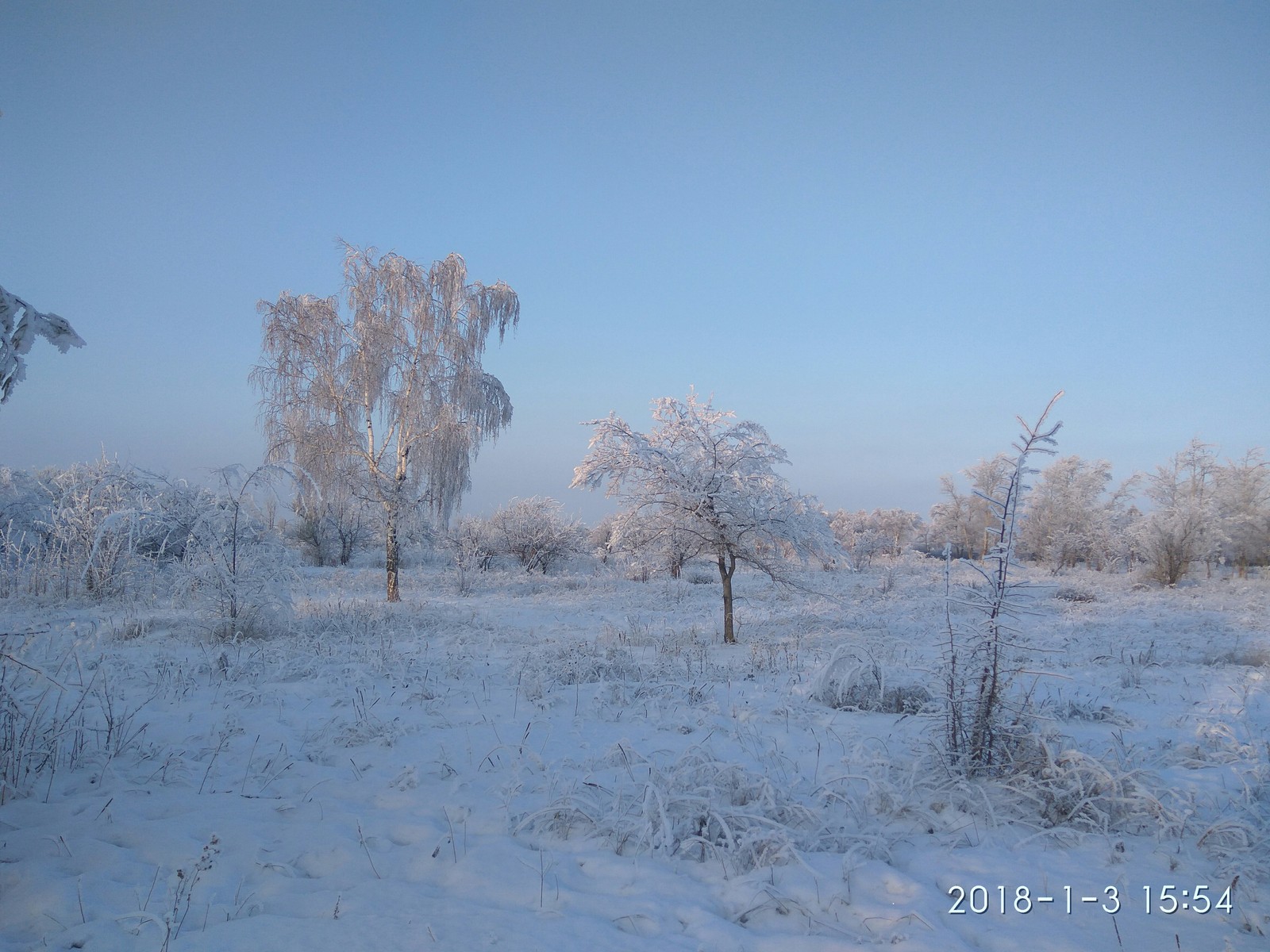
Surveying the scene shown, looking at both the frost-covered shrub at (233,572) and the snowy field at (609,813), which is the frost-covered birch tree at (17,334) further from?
the frost-covered shrub at (233,572)

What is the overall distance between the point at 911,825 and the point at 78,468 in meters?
22.7

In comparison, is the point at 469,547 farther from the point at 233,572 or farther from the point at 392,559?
the point at 233,572

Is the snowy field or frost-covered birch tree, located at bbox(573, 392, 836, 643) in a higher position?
frost-covered birch tree, located at bbox(573, 392, 836, 643)

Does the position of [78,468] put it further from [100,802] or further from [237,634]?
[100,802]

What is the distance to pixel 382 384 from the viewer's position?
1502 cm

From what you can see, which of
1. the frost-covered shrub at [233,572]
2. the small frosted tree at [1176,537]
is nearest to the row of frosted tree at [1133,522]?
the small frosted tree at [1176,537]

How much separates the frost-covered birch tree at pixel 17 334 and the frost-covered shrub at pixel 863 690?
19.5 feet

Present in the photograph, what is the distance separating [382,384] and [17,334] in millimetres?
12698

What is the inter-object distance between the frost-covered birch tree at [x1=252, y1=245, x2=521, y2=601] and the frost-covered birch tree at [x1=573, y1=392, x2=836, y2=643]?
6.24 metres

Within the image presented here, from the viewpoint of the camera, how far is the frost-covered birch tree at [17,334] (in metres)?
2.80

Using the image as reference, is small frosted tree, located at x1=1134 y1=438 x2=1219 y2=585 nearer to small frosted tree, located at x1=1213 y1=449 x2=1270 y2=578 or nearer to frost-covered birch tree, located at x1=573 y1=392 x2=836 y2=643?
small frosted tree, located at x1=1213 y1=449 x2=1270 y2=578

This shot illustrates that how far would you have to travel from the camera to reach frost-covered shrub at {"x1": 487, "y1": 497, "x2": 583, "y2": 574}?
81.8ft

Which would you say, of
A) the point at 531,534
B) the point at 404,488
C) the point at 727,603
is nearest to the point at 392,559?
the point at 404,488

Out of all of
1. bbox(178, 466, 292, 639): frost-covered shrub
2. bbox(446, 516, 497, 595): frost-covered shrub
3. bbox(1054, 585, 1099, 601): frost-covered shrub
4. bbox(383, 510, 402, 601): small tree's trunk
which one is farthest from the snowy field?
bbox(1054, 585, 1099, 601): frost-covered shrub
